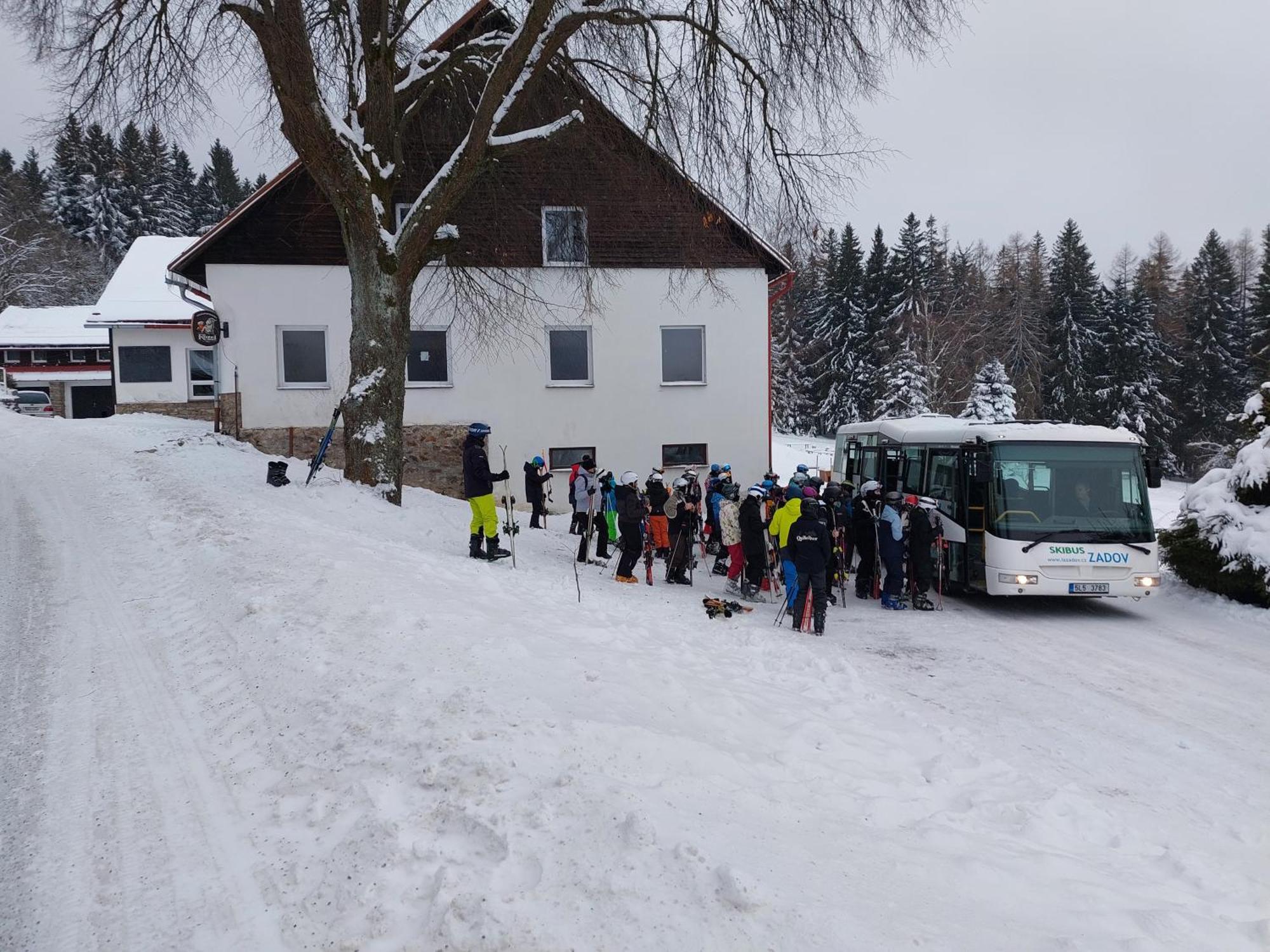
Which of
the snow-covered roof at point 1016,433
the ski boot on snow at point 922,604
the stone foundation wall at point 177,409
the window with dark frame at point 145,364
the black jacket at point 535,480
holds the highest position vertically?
the window with dark frame at point 145,364

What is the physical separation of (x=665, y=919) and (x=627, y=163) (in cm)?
1354

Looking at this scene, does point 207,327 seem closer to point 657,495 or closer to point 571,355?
point 571,355

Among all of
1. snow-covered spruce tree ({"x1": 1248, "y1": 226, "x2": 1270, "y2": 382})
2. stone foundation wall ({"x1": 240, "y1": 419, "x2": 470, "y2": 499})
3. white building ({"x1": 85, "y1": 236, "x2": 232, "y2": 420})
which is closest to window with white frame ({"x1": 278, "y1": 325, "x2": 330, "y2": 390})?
stone foundation wall ({"x1": 240, "y1": 419, "x2": 470, "y2": 499})

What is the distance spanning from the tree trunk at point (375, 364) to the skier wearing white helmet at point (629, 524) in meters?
3.44

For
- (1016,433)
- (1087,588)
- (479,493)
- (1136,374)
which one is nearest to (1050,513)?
(1087,588)

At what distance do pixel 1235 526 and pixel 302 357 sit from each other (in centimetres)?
1865

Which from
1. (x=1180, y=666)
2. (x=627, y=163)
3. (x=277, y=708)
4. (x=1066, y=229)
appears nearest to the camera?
(x=277, y=708)

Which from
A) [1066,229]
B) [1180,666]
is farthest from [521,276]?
[1066,229]

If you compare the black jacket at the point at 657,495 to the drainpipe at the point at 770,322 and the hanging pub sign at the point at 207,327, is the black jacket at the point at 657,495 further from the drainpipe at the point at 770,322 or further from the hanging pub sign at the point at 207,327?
the hanging pub sign at the point at 207,327

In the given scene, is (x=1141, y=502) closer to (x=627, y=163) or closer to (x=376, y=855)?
(x=627, y=163)

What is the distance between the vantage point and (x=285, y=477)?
1233 centimetres

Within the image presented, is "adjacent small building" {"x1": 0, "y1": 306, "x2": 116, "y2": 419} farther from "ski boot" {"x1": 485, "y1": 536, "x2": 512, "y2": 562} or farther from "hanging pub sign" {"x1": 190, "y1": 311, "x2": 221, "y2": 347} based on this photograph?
"ski boot" {"x1": 485, "y1": 536, "x2": 512, "y2": 562}

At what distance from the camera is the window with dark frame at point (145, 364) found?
29141 mm

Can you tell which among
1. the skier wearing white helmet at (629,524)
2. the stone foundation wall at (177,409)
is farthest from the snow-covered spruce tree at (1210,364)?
the stone foundation wall at (177,409)
